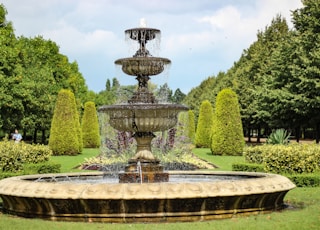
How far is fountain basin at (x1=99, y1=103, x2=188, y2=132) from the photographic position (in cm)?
1230

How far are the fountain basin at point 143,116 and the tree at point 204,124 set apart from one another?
3254 centimetres

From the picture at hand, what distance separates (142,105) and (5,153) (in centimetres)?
678

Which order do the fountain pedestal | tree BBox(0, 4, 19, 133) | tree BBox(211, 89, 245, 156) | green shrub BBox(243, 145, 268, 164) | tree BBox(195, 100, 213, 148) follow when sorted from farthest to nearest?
tree BBox(195, 100, 213, 148) < tree BBox(0, 4, 19, 133) < tree BBox(211, 89, 245, 156) < green shrub BBox(243, 145, 268, 164) < the fountain pedestal

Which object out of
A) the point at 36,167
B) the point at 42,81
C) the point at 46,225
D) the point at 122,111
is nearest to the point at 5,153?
the point at 36,167

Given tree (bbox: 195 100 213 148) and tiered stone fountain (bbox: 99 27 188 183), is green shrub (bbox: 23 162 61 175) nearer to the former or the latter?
tiered stone fountain (bbox: 99 27 188 183)

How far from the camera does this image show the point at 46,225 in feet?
30.8

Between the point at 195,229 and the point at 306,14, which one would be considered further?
the point at 306,14

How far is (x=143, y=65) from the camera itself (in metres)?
13.0

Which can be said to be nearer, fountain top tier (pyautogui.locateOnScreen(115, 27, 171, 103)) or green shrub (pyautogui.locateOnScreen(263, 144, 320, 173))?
fountain top tier (pyautogui.locateOnScreen(115, 27, 171, 103))

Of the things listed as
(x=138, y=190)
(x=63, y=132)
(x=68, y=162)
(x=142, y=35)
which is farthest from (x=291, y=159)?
(x=63, y=132)

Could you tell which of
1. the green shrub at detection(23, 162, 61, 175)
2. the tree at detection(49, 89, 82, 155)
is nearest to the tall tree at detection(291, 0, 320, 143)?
the tree at detection(49, 89, 82, 155)

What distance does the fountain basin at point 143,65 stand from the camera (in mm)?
12867

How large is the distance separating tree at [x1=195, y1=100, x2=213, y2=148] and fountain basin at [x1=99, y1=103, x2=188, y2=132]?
32540 millimetres

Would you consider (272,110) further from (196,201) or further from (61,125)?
(196,201)
